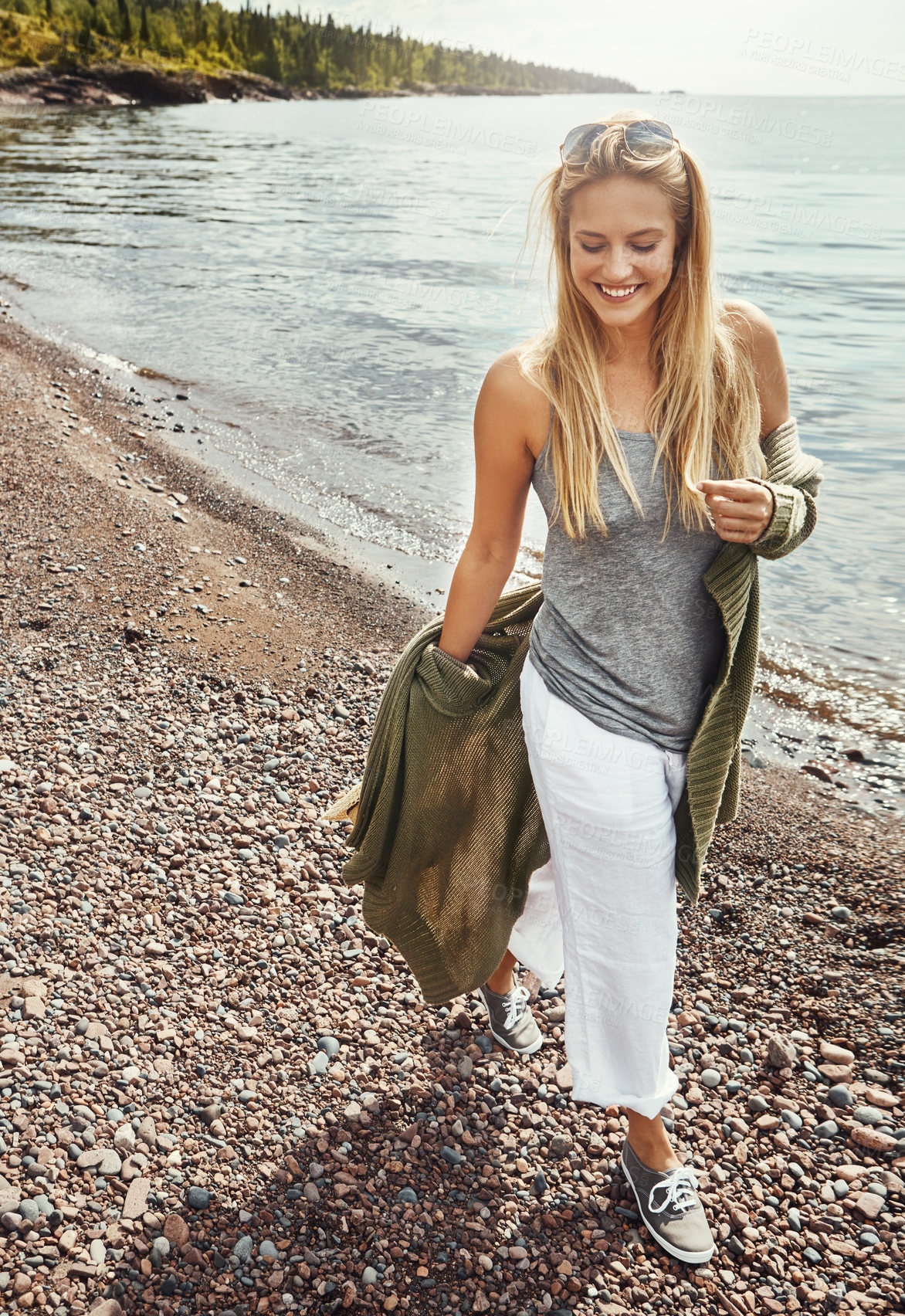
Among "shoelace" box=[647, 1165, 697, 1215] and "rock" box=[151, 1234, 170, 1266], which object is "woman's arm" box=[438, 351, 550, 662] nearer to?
"shoelace" box=[647, 1165, 697, 1215]

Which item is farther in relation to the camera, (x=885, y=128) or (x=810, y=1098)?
(x=885, y=128)

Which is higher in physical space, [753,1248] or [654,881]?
[654,881]

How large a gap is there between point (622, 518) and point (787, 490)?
404 mm

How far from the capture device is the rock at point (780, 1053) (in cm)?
339

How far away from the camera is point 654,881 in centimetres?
242

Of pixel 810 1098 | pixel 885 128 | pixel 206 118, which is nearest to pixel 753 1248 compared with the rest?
pixel 810 1098

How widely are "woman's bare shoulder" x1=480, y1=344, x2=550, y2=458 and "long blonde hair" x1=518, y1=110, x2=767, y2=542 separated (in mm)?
24

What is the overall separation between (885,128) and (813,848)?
9322 cm

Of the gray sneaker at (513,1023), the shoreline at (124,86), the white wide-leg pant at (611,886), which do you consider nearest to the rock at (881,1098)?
the white wide-leg pant at (611,886)

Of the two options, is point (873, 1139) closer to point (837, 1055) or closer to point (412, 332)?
point (837, 1055)

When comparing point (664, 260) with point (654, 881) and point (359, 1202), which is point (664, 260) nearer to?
point (654, 881)

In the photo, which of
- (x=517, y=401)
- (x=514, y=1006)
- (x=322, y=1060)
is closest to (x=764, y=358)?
(x=517, y=401)

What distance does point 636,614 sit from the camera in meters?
2.35

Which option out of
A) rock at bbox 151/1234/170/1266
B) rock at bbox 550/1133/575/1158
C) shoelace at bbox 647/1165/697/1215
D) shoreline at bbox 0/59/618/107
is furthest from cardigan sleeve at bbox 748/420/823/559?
shoreline at bbox 0/59/618/107
